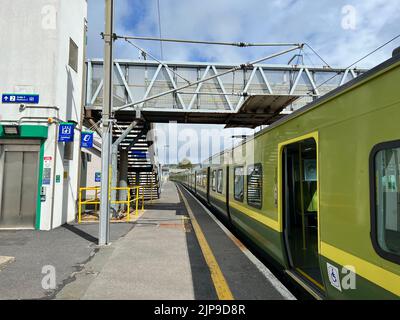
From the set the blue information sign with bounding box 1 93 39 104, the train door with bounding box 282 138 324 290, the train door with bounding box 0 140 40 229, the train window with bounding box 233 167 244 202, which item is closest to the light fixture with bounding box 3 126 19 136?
the train door with bounding box 0 140 40 229

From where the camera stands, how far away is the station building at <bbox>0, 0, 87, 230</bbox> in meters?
9.54

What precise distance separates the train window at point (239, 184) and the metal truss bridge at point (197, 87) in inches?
171

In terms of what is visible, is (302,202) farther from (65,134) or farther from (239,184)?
(65,134)

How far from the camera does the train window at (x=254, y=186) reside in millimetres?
6455

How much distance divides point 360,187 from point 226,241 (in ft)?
18.2

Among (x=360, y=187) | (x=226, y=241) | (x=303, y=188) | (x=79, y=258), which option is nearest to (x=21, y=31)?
(x=79, y=258)

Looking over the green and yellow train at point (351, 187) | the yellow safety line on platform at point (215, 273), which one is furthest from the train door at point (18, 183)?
the green and yellow train at point (351, 187)

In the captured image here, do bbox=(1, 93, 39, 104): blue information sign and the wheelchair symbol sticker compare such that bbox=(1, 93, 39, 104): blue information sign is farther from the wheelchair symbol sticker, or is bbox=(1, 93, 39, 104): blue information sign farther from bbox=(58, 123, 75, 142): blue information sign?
the wheelchair symbol sticker

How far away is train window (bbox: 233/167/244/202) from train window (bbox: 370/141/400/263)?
5.57m

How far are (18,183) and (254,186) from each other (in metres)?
7.34

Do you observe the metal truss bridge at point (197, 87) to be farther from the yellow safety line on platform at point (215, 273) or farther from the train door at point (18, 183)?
the yellow safety line on platform at point (215, 273)

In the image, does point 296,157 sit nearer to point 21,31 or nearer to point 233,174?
point 233,174

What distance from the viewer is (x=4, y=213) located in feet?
31.3
